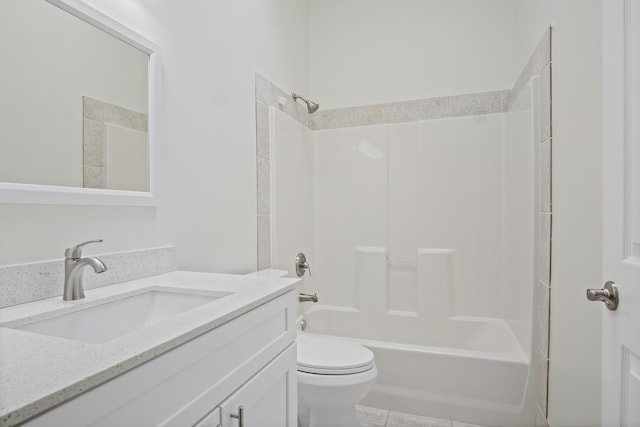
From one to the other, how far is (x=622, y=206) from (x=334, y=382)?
121cm

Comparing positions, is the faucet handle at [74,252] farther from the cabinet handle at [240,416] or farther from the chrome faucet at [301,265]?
the chrome faucet at [301,265]

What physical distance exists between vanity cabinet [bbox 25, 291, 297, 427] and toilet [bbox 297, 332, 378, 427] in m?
0.36

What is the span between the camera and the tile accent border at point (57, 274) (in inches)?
33.6

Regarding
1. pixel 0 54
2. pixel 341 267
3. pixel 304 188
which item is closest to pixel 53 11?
pixel 0 54

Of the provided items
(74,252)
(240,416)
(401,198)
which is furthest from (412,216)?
(74,252)

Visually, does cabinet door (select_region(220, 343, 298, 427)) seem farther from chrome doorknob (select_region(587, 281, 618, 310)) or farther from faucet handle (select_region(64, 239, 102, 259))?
chrome doorknob (select_region(587, 281, 618, 310))

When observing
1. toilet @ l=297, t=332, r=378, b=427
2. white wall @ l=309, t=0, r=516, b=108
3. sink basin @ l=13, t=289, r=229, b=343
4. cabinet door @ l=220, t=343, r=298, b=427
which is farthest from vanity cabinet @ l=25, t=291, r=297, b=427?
white wall @ l=309, t=0, r=516, b=108

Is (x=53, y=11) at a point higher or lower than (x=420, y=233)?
higher

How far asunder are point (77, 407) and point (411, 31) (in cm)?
282

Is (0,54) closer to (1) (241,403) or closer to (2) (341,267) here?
(1) (241,403)

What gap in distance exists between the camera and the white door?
0.82 metres

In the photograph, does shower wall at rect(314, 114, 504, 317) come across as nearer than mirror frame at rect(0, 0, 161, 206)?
No

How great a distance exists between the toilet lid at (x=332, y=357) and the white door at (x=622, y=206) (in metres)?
0.88

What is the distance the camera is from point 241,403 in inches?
34.9
